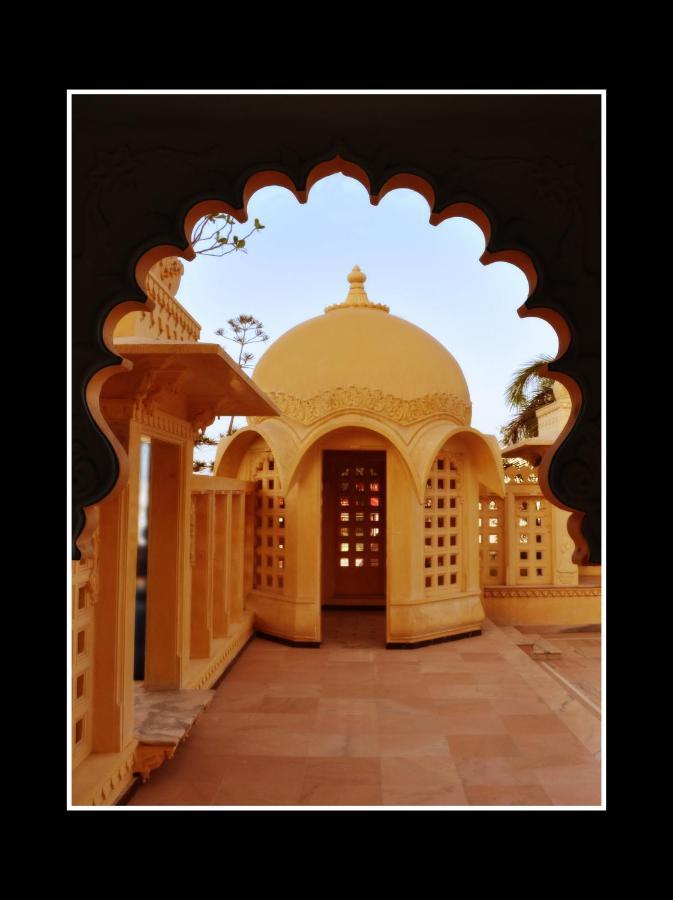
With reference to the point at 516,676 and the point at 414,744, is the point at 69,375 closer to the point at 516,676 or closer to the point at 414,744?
the point at 414,744

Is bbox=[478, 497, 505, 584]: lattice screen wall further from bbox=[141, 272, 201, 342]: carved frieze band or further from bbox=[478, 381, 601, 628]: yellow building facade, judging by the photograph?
bbox=[141, 272, 201, 342]: carved frieze band

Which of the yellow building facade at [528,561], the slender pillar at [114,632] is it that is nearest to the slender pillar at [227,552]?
the slender pillar at [114,632]

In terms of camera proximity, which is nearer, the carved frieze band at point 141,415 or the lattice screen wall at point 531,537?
the carved frieze band at point 141,415

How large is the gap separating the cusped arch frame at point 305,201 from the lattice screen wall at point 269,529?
23.1 ft

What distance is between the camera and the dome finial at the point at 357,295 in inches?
400

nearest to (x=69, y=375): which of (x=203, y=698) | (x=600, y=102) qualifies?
(x=600, y=102)

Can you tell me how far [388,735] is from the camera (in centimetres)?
553

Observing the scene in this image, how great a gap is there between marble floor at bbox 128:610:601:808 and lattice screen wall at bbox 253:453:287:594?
129 centimetres

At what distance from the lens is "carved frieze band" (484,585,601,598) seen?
11.1m

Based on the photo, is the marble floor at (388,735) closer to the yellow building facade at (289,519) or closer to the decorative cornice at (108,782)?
the decorative cornice at (108,782)

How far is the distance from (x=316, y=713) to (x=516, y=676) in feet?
9.17

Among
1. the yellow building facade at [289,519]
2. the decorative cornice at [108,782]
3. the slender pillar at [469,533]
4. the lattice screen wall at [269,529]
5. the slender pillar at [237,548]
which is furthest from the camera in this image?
the slender pillar at [469,533]

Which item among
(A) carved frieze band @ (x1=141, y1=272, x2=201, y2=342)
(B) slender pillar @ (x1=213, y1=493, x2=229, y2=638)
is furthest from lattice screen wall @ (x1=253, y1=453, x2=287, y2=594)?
(A) carved frieze band @ (x1=141, y1=272, x2=201, y2=342)

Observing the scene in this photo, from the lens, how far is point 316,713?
607 cm
